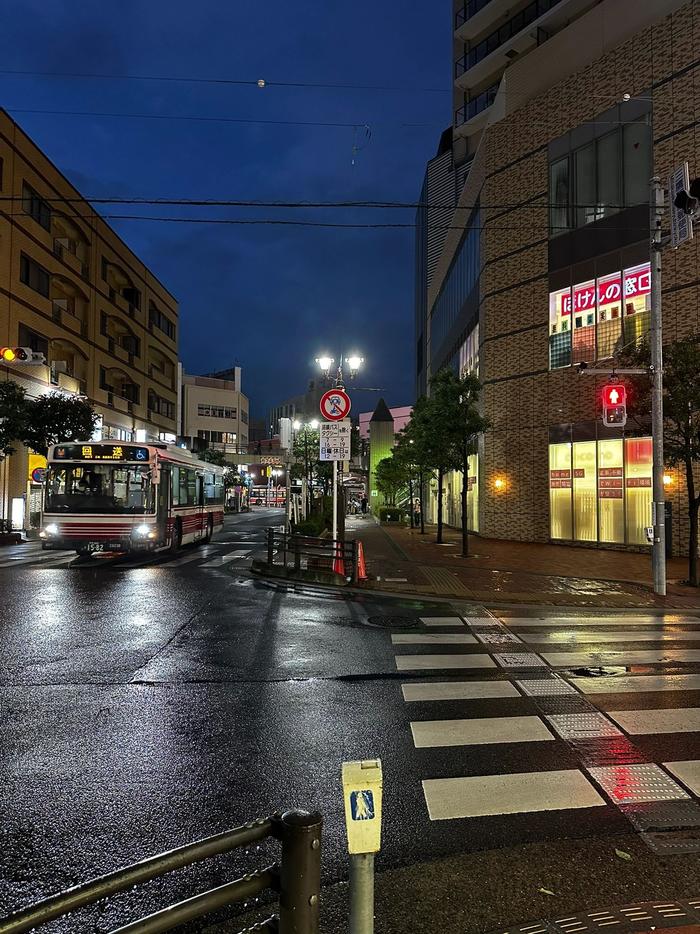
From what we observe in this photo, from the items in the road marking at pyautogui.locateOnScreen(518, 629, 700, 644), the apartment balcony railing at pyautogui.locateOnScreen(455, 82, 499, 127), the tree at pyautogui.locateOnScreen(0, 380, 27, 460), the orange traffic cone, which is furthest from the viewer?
the apartment balcony railing at pyautogui.locateOnScreen(455, 82, 499, 127)

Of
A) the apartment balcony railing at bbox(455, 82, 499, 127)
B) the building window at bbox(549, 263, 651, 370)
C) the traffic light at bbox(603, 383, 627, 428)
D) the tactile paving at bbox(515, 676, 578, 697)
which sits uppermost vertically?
the apartment balcony railing at bbox(455, 82, 499, 127)

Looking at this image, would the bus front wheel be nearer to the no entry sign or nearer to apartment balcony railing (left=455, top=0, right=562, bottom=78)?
the no entry sign

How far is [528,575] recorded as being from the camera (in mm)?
15914

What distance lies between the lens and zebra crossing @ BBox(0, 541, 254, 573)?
1752 cm

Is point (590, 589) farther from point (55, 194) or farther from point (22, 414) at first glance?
point (55, 194)

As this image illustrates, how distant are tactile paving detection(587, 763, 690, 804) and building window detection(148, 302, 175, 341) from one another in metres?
54.6

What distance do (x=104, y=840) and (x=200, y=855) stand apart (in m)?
2.24

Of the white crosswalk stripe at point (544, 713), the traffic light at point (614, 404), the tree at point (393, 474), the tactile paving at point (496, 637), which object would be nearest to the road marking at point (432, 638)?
the white crosswalk stripe at point (544, 713)

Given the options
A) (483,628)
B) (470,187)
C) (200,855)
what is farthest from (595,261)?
(200,855)

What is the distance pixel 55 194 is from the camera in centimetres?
3503

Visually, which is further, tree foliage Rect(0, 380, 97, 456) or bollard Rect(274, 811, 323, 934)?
tree foliage Rect(0, 380, 97, 456)

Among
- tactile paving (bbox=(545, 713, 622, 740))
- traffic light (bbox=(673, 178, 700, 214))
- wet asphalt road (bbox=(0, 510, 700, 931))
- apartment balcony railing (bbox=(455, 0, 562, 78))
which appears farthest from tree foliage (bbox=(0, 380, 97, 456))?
apartment balcony railing (bbox=(455, 0, 562, 78))

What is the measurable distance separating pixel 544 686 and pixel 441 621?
141 inches

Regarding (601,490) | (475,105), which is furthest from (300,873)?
(475,105)
